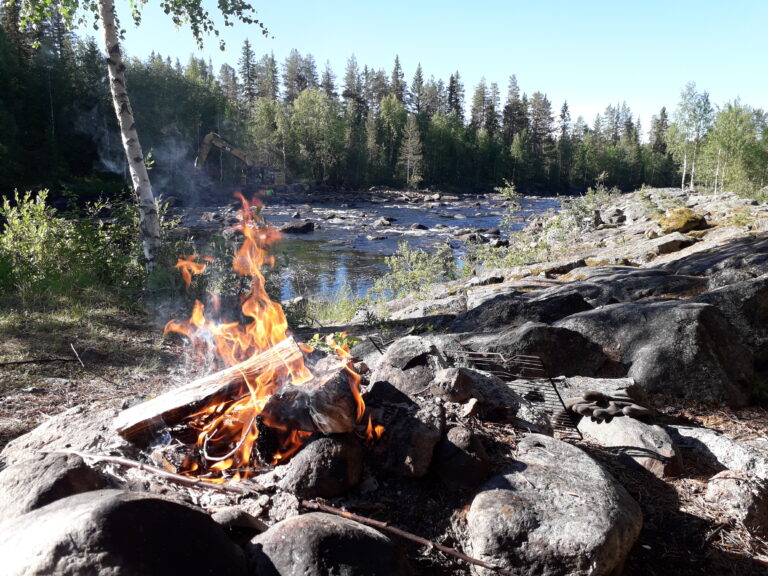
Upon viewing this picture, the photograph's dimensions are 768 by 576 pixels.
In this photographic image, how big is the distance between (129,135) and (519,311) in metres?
7.00

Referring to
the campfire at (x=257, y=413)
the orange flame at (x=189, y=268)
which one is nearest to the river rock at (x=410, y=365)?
the campfire at (x=257, y=413)

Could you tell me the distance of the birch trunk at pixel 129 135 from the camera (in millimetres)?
7852

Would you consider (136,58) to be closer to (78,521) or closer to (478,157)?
(478,157)

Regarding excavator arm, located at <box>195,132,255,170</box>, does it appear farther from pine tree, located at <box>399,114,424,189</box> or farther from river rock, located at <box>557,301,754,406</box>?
river rock, located at <box>557,301,754,406</box>

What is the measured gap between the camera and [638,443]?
3854 mm

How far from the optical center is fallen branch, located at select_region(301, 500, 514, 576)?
7.84 ft

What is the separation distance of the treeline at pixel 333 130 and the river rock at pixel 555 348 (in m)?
12.1

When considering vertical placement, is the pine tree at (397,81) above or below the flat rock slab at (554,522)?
above

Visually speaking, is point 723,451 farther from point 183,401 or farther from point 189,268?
point 189,268

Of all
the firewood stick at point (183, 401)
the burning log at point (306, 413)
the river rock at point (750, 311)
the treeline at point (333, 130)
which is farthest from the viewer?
the treeline at point (333, 130)

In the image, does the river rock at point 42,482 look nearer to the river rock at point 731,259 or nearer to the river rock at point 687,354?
the river rock at point 687,354

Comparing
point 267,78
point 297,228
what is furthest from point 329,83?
point 297,228

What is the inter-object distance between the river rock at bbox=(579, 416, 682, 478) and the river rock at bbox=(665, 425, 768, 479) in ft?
1.05

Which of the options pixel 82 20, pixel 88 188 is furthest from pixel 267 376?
pixel 88 188
